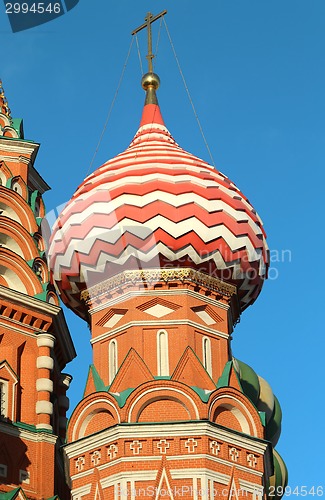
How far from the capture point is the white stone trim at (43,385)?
20.2 metres

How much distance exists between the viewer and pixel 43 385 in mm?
20266

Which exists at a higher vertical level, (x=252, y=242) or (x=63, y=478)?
(x=252, y=242)

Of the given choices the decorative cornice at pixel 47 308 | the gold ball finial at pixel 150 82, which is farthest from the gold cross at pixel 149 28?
the decorative cornice at pixel 47 308

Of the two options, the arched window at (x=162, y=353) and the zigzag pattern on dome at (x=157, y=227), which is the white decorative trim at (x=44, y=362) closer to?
the zigzag pattern on dome at (x=157, y=227)

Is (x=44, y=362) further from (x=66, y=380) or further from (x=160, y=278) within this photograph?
(x=160, y=278)

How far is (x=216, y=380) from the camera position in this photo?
720 inches

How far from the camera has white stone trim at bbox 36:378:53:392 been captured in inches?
797

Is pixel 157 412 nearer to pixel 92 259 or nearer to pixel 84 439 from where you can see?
pixel 84 439

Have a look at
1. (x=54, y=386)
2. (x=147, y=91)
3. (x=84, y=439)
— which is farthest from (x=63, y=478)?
(x=147, y=91)

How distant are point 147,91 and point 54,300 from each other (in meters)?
3.69

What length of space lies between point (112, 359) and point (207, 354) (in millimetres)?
1330

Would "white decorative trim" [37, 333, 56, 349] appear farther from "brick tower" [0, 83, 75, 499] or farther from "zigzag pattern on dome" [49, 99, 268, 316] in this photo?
"zigzag pattern on dome" [49, 99, 268, 316]

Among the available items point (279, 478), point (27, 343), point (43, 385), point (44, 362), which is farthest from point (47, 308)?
point (279, 478)

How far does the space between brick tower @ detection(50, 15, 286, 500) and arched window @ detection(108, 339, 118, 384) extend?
0.02 metres
